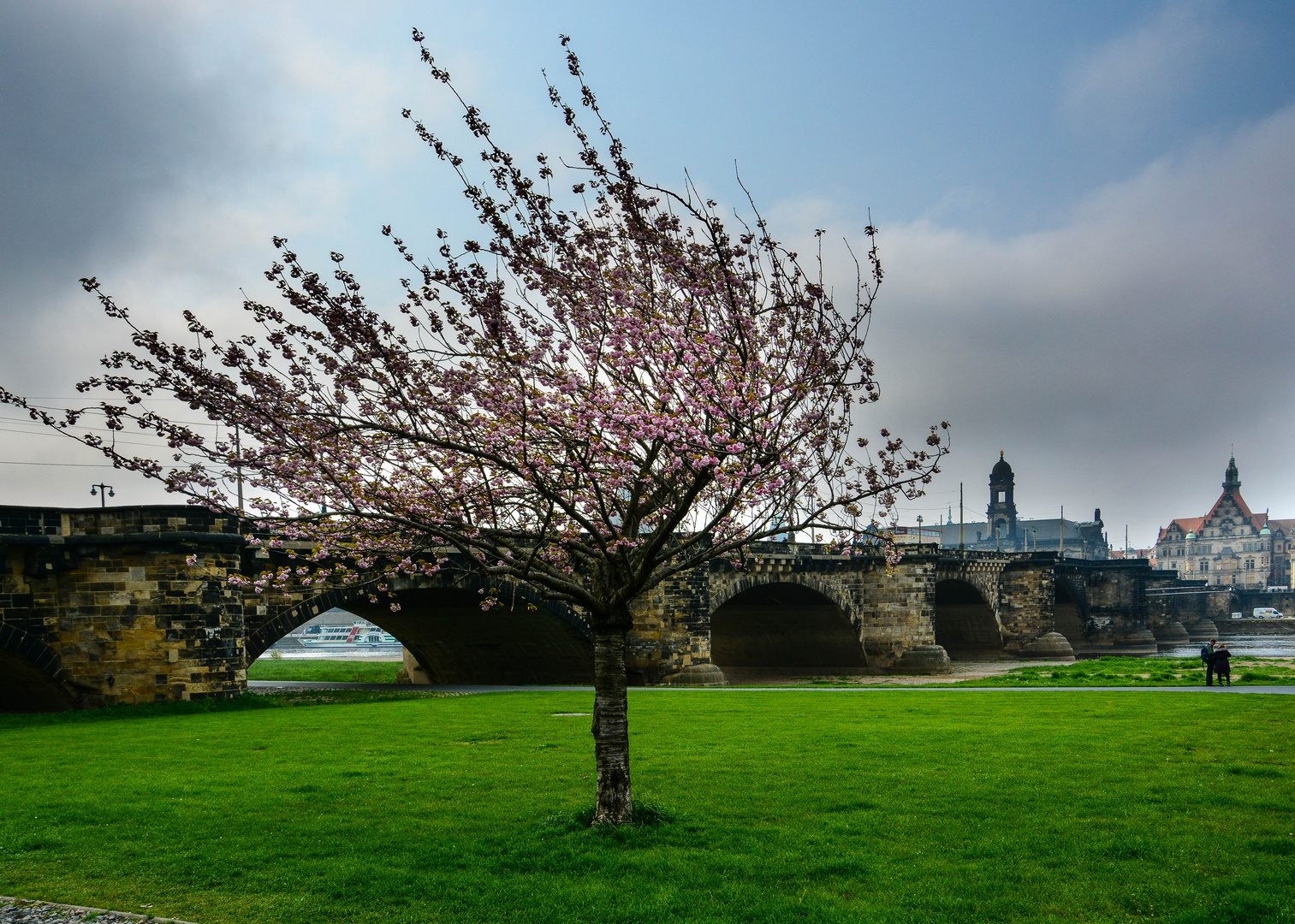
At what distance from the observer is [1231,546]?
542 feet

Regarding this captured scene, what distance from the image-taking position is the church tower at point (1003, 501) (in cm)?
16838

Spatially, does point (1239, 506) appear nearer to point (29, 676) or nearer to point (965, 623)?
point (965, 623)

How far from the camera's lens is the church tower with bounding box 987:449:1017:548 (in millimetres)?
168375

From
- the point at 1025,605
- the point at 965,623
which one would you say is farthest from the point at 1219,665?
the point at 965,623

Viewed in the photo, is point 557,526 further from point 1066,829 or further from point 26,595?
point 26,595

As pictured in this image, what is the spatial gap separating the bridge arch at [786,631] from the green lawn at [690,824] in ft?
91.6

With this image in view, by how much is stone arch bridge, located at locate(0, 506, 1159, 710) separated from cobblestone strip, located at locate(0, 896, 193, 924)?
33.5 feet

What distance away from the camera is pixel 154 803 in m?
11.8

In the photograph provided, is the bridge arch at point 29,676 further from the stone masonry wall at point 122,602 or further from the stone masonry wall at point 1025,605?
the stone masonry wall at point 1025,605

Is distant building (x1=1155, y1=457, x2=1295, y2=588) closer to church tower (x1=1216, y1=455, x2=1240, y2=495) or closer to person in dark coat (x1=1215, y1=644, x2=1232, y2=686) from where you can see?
church tower (x1=1216, y1=455, x2=1240, y2=495)

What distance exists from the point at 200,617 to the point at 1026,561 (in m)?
60.9

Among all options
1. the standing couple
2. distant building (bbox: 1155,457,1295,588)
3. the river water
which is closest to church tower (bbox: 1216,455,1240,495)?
distant building (bbox: 1155,457,1295,588)

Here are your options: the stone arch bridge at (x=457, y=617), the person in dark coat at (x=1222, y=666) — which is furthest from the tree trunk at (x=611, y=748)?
the person in dark coat at (x=1222, y=666)

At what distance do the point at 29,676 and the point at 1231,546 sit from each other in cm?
18040
